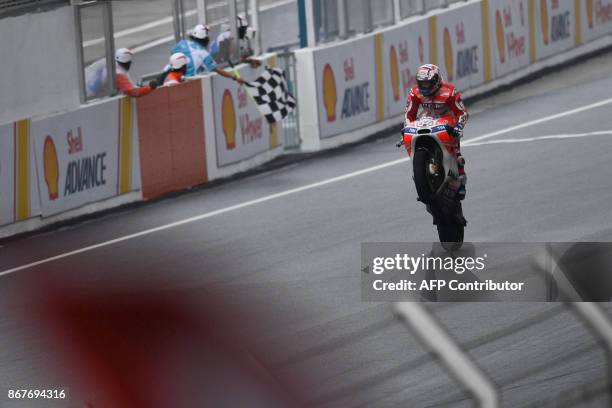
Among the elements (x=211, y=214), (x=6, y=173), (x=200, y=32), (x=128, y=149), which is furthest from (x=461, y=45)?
(x=6, y=173)

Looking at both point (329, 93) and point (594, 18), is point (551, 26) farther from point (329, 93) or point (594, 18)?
point (329, 93)

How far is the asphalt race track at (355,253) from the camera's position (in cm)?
777

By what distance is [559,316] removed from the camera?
21.1 feet

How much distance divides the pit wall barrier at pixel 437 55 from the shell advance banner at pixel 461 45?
2 cm

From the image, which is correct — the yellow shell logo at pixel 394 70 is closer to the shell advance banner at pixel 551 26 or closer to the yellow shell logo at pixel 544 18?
the shell advance banner at pixel 551 26

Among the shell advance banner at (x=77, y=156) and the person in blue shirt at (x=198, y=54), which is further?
the person in blue shirt at (x=198, y=54)

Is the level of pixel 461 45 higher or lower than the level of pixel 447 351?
higher

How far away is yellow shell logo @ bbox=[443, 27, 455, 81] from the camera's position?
72.7 ft

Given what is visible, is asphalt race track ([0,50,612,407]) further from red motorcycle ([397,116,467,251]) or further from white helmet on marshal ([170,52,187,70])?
white helmet on marshal ([170,52,187,70])

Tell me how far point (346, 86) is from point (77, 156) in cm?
561

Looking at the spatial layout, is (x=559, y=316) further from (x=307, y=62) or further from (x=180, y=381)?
(x=307, y=62)

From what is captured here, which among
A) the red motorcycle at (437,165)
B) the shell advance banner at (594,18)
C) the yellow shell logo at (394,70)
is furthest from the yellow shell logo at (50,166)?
the shell advance banner at (594,18)

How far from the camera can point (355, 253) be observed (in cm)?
1325

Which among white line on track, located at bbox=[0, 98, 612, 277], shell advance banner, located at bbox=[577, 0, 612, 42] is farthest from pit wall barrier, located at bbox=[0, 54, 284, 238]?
shell advance banner, located at bbox=[577, 0, 612, 42]
